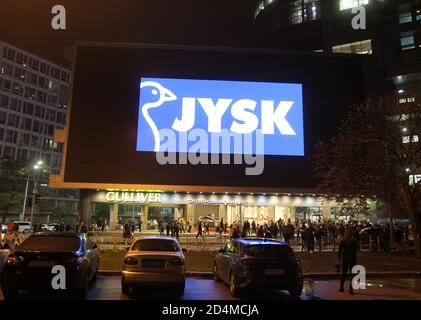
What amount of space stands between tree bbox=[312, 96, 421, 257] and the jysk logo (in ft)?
37.3

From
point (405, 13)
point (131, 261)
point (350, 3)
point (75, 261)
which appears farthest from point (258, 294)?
point (350, 3)

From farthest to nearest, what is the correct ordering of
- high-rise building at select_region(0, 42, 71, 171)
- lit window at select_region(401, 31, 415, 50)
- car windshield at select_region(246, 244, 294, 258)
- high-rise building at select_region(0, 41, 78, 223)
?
high-rise building at select_region(0, 42, 71, 171)
high-rise building at select_region(0, 41, 78, 223)
lit window at select_region(401, 31, 415, 50)
car windshield at select_region(246, 244, 294, 258)

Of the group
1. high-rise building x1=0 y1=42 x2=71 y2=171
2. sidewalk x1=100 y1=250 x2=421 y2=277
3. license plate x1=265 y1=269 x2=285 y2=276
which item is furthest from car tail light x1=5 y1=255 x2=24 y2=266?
high-rise building x1=0 y1=42 x2=71 y2=171

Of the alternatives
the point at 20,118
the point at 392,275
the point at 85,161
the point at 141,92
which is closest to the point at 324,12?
the point at 141,92

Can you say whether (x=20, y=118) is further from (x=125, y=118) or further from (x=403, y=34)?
(x=403, y=34)

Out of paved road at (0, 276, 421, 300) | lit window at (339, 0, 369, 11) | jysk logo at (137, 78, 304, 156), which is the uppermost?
lit window at (339, 0, 369, 11)

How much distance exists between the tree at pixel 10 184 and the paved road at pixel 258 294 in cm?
4609

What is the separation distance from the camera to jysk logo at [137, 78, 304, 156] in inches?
1319

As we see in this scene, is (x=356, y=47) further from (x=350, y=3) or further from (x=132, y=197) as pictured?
(x=132, y=197)

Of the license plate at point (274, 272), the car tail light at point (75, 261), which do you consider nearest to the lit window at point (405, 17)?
the license plate at point (274, 272)

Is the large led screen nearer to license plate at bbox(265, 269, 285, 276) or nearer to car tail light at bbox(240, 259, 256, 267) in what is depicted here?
car tail light at bbox(240, 259, 256, 267)

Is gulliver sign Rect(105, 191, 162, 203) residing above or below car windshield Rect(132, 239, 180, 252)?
above

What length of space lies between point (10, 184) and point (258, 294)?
2067 inches

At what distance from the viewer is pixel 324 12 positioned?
61344mm
